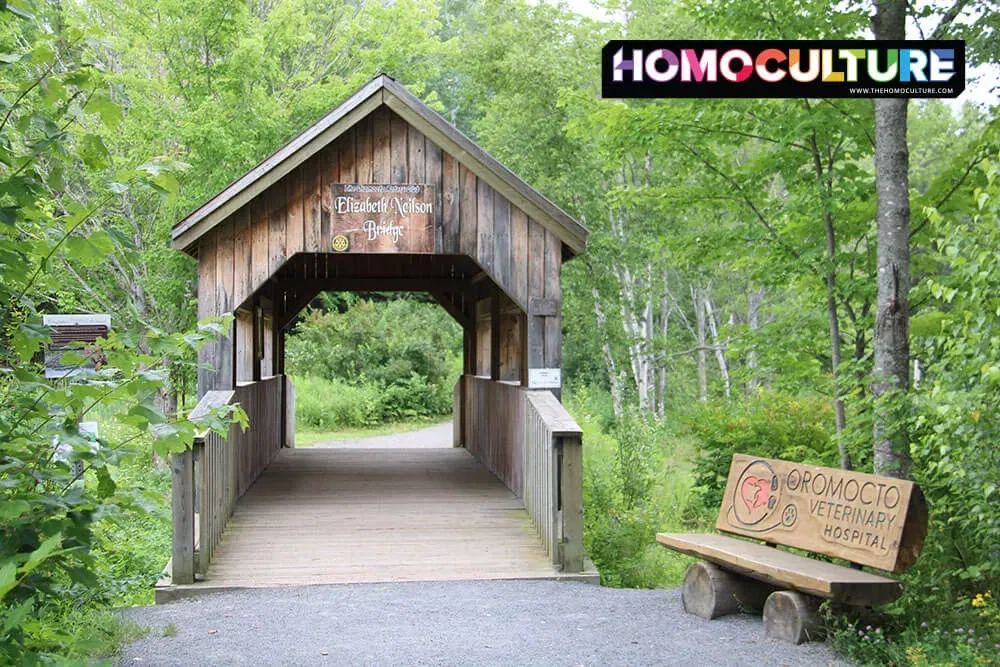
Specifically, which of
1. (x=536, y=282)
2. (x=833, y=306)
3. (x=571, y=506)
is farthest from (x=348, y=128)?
(x=833, y=306)

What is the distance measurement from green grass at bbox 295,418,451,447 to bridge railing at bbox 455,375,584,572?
9.47 meters

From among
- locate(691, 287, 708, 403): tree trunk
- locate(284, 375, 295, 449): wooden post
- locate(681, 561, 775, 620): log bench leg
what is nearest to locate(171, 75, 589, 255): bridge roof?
locate(681, 561, 775, 620): log bench leg

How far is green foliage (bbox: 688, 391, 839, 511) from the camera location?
443 inches

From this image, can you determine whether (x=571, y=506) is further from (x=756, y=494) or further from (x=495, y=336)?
(x=495, y=336)

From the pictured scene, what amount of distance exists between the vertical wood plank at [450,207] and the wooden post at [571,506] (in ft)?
8.98

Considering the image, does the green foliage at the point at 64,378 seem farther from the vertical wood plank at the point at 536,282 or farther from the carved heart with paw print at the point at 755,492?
the vertical wood plank at the point at 536,282

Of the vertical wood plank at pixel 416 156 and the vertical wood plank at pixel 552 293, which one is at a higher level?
the vertical wood plank at pixel 416 156

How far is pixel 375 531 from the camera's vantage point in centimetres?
977

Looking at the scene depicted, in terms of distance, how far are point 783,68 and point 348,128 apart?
4060 millimetres

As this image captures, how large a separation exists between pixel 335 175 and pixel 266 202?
2.36 feet

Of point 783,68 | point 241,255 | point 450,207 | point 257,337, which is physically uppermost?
point 783,68

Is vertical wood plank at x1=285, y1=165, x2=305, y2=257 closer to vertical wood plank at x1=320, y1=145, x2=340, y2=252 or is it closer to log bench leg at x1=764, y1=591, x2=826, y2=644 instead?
vertical wood plank at x1=320, y1=145, x2=340, y2=252

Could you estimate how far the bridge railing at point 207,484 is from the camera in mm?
7953

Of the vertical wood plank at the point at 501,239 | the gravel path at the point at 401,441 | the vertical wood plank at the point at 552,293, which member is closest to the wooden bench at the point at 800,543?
the vertical wood plank at the point at 552,293
